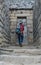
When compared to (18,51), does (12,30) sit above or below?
below

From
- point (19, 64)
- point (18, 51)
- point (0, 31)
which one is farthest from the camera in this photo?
point (0, 31)

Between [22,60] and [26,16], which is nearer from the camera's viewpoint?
[22,60]

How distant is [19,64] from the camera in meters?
A: 4.95

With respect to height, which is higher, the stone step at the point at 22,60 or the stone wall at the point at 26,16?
the stone step at the point at 22,60

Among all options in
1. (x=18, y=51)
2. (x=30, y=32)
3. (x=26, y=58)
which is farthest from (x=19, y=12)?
(x=26, y=58)

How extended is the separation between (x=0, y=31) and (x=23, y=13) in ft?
31.2

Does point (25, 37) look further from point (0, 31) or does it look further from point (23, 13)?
point (0, 31)

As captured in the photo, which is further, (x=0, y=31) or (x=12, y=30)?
(x=12, y=30)

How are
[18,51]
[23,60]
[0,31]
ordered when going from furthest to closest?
[0,31]
[18,51]
[23,60]

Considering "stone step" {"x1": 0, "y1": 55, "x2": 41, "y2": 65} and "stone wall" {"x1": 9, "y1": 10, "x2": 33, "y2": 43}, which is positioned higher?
"stone step" {"x1": 0, "y1": 55, "x2": 41, "y2": 65}

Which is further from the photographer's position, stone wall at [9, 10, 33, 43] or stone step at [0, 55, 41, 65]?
stone wall at [9, 10, 33, 43]

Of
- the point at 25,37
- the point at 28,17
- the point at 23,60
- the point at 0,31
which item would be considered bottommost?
the point at 25,37

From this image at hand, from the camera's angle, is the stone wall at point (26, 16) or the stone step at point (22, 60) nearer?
the stone step at point (22, 60)

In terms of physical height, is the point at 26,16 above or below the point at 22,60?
below
